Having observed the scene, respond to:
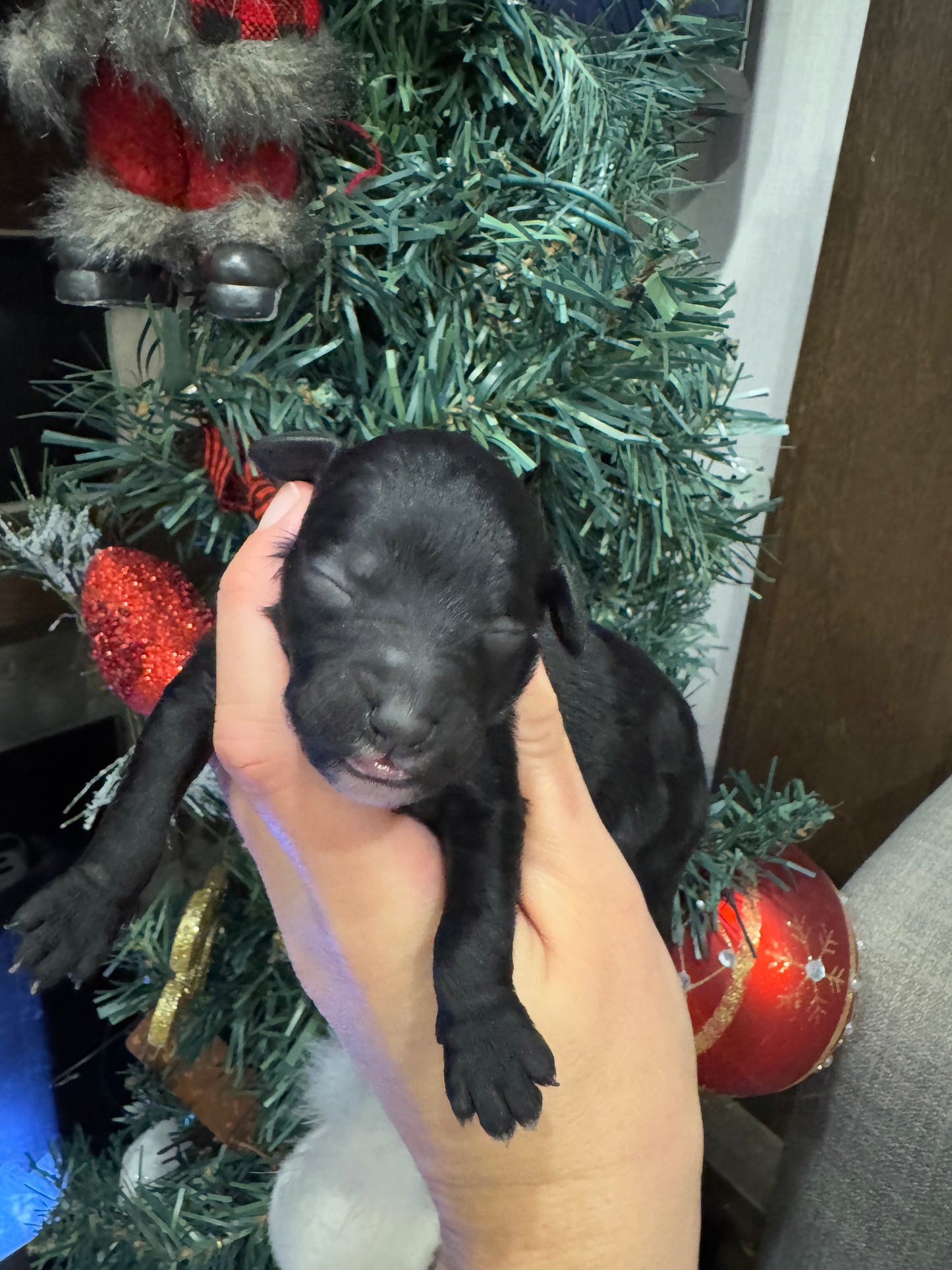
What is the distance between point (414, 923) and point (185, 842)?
66 centimetres

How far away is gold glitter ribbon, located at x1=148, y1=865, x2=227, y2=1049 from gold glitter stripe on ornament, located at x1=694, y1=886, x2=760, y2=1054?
2.39 feet

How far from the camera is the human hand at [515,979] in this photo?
835 millimetres

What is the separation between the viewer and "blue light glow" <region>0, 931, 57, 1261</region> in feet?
4.91

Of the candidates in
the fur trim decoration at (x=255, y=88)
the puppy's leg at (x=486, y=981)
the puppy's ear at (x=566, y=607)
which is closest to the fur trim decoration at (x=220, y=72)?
the fur trim decoration at (x=255, y=88)

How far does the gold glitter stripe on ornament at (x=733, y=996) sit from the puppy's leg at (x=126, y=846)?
0.82 m

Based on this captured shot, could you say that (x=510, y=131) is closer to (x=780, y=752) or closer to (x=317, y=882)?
(x=317, y=882)

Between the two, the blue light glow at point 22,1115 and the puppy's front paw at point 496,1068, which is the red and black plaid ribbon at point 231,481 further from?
the blue light glow at point 22,1115

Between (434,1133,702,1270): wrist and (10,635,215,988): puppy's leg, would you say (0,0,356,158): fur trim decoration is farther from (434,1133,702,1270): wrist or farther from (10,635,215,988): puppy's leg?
(434,1133,702,1270): wrist

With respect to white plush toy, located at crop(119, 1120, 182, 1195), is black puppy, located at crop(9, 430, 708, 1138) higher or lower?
higher

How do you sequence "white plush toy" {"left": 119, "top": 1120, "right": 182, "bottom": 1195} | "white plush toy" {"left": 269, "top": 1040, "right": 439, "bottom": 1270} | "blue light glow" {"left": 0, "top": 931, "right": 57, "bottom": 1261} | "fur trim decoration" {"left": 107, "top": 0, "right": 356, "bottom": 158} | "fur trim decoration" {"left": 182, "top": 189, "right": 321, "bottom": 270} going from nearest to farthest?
"fur trim decoration" {"left": 107, "top": 0, "right": 356, "bottom": 158}
"fur trim decoration" {"left": 182, "top": 189, "right": 321, "bottom": 270}
"white plush toy" {"left": 269, "top": 1040, "right": 439, "bottom": 1270}
"white plush toy" {"left": 119, "top": 1120, "right": 182, "bottom": 1195}
"blue light glow" {"left": 0, "top": 931, "right": 57, "bottom": 1261}

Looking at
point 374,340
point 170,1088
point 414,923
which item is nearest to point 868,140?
point 374,340

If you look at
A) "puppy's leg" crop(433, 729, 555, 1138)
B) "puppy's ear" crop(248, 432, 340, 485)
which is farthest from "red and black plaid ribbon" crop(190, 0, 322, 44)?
"puppy's leg" crop(433, 729, 555, 1138)

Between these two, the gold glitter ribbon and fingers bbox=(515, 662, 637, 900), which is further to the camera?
the gold glitter ribbon

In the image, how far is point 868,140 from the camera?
1456mm
